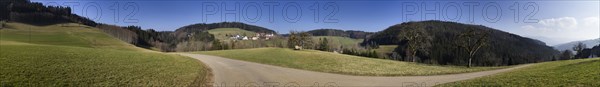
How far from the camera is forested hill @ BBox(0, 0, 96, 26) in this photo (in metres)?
111

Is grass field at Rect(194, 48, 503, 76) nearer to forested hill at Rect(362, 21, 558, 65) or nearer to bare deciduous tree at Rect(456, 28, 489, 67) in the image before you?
bare deciduous tree at Rect(456, 28, 489, 67)

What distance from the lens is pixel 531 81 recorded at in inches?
638

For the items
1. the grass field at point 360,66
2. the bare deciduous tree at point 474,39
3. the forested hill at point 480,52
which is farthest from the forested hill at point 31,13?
the bare deciduous tree at point 474,39

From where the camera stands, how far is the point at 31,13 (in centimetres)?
11794

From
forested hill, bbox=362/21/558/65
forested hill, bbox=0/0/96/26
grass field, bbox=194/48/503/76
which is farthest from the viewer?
forested hill, bbox=362/21/558/65

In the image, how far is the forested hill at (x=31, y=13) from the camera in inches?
4358

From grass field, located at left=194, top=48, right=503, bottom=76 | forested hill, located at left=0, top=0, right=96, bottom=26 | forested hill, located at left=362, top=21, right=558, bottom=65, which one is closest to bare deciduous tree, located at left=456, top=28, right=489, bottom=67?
grass field, located at left=194, top=48, right=503, bottom=76

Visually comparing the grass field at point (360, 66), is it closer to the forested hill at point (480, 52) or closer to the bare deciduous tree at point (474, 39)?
the bare deciduous tree at point (474, 39)

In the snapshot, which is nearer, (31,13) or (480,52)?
(31,13)

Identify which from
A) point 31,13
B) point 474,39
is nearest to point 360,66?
point 474,39

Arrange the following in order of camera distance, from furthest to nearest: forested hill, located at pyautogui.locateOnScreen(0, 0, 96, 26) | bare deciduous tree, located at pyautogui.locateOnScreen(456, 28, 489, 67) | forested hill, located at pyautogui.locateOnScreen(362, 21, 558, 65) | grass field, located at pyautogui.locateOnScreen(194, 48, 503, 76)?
forested hill, located at pyautogui.locateOnScreen(362, 21, 558, 65), forested hill, located at pyautogui.locateOnScreen(0, 0, 96, 26), bare deciduous tree, located at pyautogui.locateOnScreen(456, 28, 489, 67), grass field, located at pyautogui.locateOnScreen(194, 48, 503, 76)

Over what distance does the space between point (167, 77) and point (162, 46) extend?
132 metres

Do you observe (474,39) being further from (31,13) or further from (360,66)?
(31,13)

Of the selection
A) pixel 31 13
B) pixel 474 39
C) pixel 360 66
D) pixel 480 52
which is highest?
pixel 31 13
